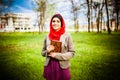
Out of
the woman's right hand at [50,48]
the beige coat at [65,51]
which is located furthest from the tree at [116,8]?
the woman's right hand at [50,48]

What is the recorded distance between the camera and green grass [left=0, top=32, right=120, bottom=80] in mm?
4230

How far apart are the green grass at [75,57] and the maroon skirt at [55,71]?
4.72ft

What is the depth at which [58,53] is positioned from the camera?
2617 millimetres

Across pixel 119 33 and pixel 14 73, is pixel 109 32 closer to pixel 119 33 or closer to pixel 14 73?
pixel 119 33

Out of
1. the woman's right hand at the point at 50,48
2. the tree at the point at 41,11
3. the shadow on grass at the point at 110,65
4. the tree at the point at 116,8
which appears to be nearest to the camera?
the woman's right hand at the point at 50,48

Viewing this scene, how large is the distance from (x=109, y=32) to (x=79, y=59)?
1.31 metres

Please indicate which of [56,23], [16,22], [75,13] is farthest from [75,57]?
[56,23]

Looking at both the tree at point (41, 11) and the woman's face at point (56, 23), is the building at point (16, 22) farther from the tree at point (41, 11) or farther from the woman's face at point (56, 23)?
the woman's face at point (56, 23)

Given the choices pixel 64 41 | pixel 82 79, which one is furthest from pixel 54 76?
pixel 82 79

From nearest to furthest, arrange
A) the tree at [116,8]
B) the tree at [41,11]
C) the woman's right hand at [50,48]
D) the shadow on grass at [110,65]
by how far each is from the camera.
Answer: the woman's right hand at [50,48]
the shadow on grass at [110,65]
the tree at [41,11]
the tree at [116,8]

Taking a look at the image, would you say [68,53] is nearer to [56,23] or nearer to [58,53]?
[58,53]

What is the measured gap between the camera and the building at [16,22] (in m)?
4.92

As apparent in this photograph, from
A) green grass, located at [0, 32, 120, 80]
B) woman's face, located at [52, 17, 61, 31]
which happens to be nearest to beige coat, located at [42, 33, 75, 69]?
woman's face, located at [52, 17, 61, 31]

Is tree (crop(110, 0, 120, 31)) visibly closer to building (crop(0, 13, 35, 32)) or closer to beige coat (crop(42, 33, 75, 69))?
building (crop(0, 13, 35, 32))
